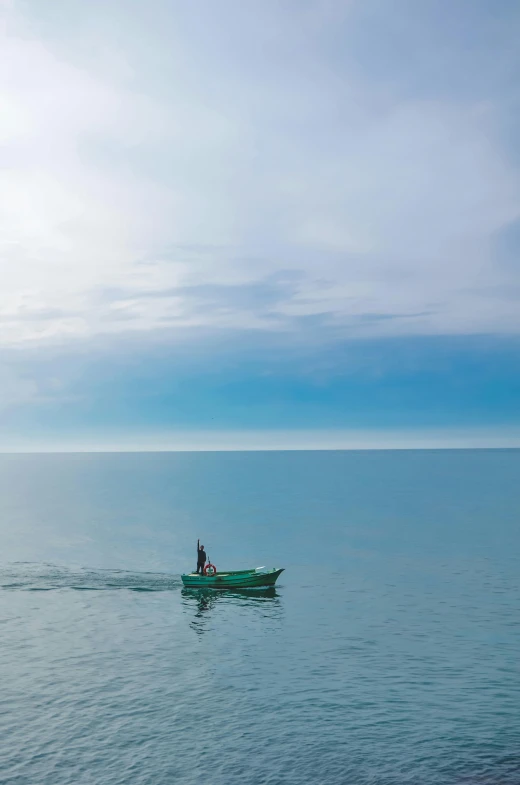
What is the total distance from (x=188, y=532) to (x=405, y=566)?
5168 centimetres

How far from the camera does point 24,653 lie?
169 ft

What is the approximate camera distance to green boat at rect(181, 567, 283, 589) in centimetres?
7369

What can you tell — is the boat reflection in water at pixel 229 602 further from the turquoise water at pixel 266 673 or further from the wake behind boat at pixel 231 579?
the wake behind boat at pixel 231 579

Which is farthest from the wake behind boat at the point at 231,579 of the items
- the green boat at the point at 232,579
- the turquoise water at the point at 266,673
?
the turquoise water at the point at 266,673

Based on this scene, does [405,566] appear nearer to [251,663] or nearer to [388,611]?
[388,611]

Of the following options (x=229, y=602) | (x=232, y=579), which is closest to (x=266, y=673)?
(x=229, y=602)

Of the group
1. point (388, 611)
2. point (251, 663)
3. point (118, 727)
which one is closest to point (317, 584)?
point (388, 611)

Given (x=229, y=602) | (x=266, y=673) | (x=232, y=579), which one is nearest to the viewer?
(x=266, y=673)

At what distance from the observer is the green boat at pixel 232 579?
73.7 metres

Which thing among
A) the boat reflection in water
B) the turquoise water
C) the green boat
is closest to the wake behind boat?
the green boat

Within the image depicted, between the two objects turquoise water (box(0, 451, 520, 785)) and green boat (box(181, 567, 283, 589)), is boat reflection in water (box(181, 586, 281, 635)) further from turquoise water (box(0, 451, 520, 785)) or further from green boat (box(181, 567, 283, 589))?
green boat (box(181, 567, 283, 589))

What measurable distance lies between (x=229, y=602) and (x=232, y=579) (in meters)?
3.65

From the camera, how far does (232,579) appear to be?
74062 millimetres

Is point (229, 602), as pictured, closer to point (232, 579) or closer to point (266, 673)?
point (232, 579)
